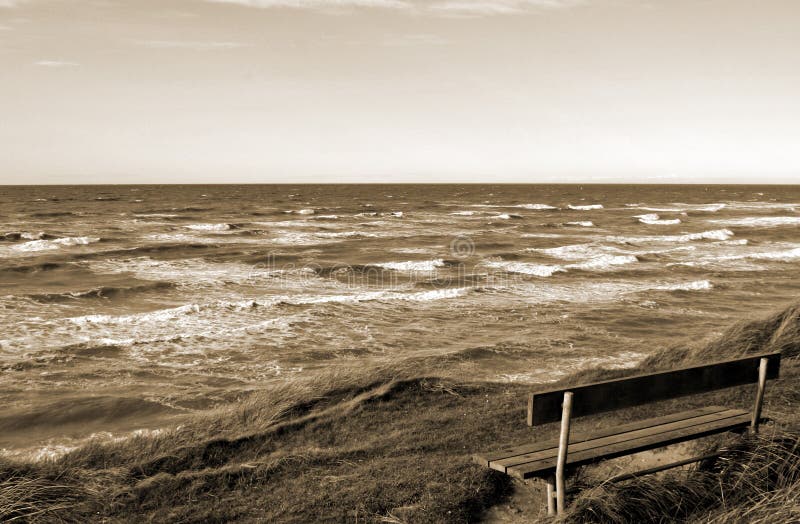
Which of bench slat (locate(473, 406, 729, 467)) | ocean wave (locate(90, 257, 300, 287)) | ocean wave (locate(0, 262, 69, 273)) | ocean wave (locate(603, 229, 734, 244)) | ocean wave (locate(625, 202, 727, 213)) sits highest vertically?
ocean wave (locate(625, 202, 727, 213))

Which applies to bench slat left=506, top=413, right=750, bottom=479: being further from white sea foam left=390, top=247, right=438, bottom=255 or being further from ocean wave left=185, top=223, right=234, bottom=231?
Result: ocean wave left=185, top=223, right=234, bottom=231

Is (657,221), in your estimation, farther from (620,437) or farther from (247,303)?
(620,437)

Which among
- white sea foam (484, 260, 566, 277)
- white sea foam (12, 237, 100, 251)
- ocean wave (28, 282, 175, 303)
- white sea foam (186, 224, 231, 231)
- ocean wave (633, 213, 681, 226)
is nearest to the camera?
ocean wave (28, 282, 175, 303)

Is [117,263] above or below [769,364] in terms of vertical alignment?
below

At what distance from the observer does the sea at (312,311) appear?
9383 mm

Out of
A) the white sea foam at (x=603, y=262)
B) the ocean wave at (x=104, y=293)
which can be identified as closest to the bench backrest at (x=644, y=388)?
the ocean wave at (x=104, y=293)

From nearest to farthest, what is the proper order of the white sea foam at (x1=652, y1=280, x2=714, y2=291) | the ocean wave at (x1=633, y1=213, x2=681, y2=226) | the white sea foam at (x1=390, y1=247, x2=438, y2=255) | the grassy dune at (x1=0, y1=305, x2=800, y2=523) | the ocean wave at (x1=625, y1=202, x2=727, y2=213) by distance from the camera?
1. the grassy dune at (x1=0, y1=305, x2=800, y2=523)
2. the white sea foam at (x1=652, y1=280, x2=714, y2=291)
3. the white sea foam at (x1=390, y1=247, x2=438, y2=255)
4. the ocean wave at (x1=633, y1=213, x2=681, y2=226)
5. the ocean wave at (x1=625, y1=202, x2=727, y2=213)

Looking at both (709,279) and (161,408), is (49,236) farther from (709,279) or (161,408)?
(709,279)

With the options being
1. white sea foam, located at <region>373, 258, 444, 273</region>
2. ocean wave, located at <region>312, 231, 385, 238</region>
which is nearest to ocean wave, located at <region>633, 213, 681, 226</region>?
ocean wave, located at <region>312, 231, 385, 238</region>

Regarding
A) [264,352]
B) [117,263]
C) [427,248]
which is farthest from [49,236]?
[264,352]

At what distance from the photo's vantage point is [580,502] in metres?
4.08

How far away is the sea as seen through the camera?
30.8 feet

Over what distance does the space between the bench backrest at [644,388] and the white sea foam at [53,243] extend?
99.9 ft

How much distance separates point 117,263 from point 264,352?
1576 centimetres
